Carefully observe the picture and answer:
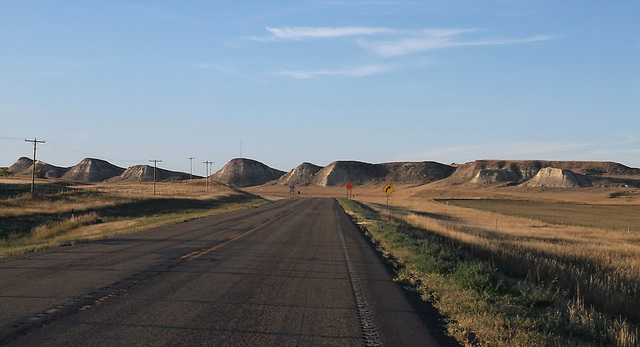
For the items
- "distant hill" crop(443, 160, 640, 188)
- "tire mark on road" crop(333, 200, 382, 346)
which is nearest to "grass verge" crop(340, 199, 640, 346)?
"tire mark on road" crop(333, 200, 382, 346)

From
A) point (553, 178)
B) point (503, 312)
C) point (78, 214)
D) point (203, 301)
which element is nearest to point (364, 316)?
point (503, 312)

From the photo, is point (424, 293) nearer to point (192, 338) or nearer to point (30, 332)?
point (192, 338)

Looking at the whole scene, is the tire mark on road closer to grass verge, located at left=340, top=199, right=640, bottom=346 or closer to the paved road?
the paved road

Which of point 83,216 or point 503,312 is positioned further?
point 83,216

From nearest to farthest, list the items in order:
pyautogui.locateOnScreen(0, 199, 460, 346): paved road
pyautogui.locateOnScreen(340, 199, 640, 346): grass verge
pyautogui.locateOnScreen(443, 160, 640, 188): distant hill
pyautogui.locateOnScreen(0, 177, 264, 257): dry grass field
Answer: pyautogui.locateOnScreen(0, 199, 460, 346): paved road, pyautogui.locateOnScreen(340, 199, 640, 346): grass verge, pyautogui.locateOnScreen(0, 177, 264, 257): dry grass field, pyautogui.locateOnScreen(443, 160, 640, 188): distant hill

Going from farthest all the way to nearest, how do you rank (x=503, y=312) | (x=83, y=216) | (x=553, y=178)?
(x=553, y=178)
(x=83, y=216)
(x=503, y=312)

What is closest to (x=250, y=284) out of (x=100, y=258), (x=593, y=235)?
(x=100, y=258)

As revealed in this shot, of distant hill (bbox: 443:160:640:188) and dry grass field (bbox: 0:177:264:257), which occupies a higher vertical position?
distant hill (bbox: 443:160:640:188)

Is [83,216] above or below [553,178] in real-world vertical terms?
below

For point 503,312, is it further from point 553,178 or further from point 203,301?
point 553,178

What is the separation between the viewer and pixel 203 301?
8.97 m

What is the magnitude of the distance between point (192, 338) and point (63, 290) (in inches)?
154

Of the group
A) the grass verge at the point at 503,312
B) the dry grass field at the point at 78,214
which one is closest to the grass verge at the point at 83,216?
the dry grass field at the point at 78,214

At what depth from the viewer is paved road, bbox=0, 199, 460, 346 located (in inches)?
271
